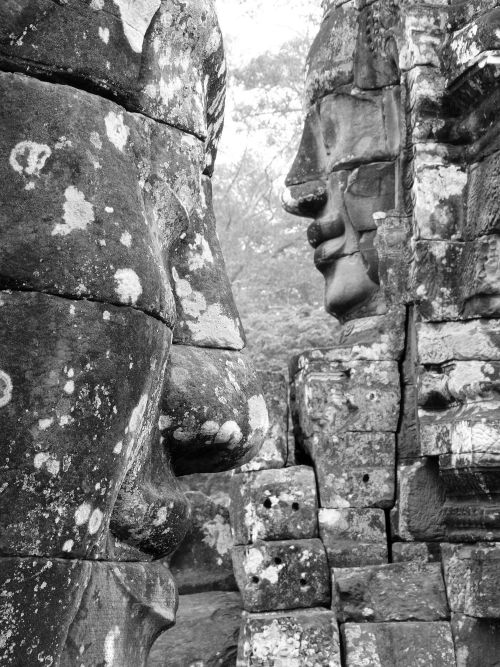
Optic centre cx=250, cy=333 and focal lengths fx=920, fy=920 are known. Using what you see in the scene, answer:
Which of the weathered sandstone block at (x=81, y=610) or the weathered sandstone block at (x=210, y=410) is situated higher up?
the weathered sandstone block at (x=210, y=410)

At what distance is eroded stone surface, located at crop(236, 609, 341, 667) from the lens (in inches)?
190

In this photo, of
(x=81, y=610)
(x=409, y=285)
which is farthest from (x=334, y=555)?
(x=81, y=610)

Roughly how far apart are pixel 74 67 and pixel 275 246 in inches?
547

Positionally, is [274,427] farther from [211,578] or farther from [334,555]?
[211,578]

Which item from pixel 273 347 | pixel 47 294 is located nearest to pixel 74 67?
pixel 47 294

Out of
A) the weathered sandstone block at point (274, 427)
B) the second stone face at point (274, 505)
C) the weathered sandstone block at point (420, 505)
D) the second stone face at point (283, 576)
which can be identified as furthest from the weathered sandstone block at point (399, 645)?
the weathered sandstone block at point (274, 427)

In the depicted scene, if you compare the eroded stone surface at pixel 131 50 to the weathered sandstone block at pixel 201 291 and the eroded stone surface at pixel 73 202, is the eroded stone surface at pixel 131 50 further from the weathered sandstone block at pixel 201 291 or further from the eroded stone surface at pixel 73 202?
the weathered sandstone block at pixel 201 291

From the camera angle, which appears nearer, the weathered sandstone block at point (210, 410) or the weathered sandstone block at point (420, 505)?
the weathered sandstone block at point (210, 410)

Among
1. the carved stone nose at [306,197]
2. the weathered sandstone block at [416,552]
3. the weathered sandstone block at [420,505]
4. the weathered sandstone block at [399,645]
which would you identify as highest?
the carved stone nose at [306,197]

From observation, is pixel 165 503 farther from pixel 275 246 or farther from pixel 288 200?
pixel 275 246

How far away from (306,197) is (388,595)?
258 cm

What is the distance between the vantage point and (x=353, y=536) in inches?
206

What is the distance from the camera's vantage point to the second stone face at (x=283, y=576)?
504cm

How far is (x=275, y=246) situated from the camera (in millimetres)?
15211
